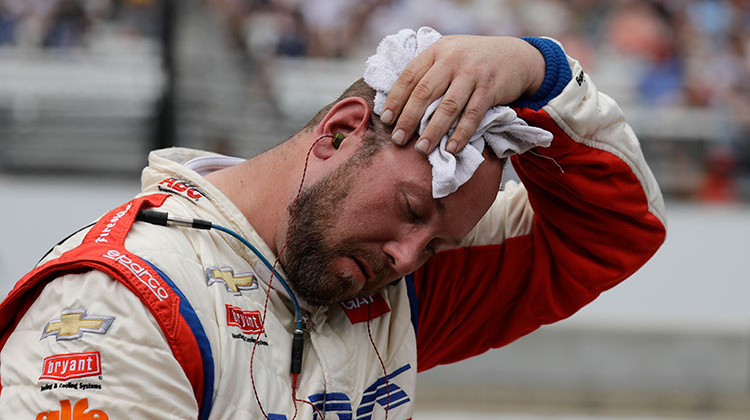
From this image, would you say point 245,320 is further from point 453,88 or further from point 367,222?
point 453,88

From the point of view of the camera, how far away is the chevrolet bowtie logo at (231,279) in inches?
76.3

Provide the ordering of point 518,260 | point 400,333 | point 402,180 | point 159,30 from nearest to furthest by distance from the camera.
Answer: point 402,180 → point 400,333 → point 518,260 → point 159,30

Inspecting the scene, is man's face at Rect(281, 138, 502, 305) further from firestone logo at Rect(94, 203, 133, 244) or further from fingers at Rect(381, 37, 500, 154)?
firestone logo at Rect(94, 203, 133, 244)

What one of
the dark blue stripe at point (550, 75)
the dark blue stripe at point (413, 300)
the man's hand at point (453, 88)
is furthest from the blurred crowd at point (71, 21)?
the man's hand at point (453, 88)

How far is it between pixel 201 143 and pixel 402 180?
17.1 feet

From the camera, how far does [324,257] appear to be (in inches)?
80.9

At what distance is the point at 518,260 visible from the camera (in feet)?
8.45

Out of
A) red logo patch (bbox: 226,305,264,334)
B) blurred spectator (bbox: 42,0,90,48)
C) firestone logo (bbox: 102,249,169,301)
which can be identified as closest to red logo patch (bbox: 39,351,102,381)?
firestone logo (bbox: 102,249,169,301)

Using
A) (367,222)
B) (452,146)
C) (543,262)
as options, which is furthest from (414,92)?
(543,262)

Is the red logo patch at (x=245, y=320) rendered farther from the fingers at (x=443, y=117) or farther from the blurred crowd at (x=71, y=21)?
the blurred crowd at (x=71, y=21)

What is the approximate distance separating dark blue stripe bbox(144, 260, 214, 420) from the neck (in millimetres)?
342

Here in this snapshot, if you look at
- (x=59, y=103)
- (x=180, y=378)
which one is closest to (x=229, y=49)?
(x=59, y=103)

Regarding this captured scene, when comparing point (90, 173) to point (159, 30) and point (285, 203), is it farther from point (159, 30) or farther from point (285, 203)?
point (285, 203)

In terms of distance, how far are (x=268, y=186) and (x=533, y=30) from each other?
5754 millimetres
